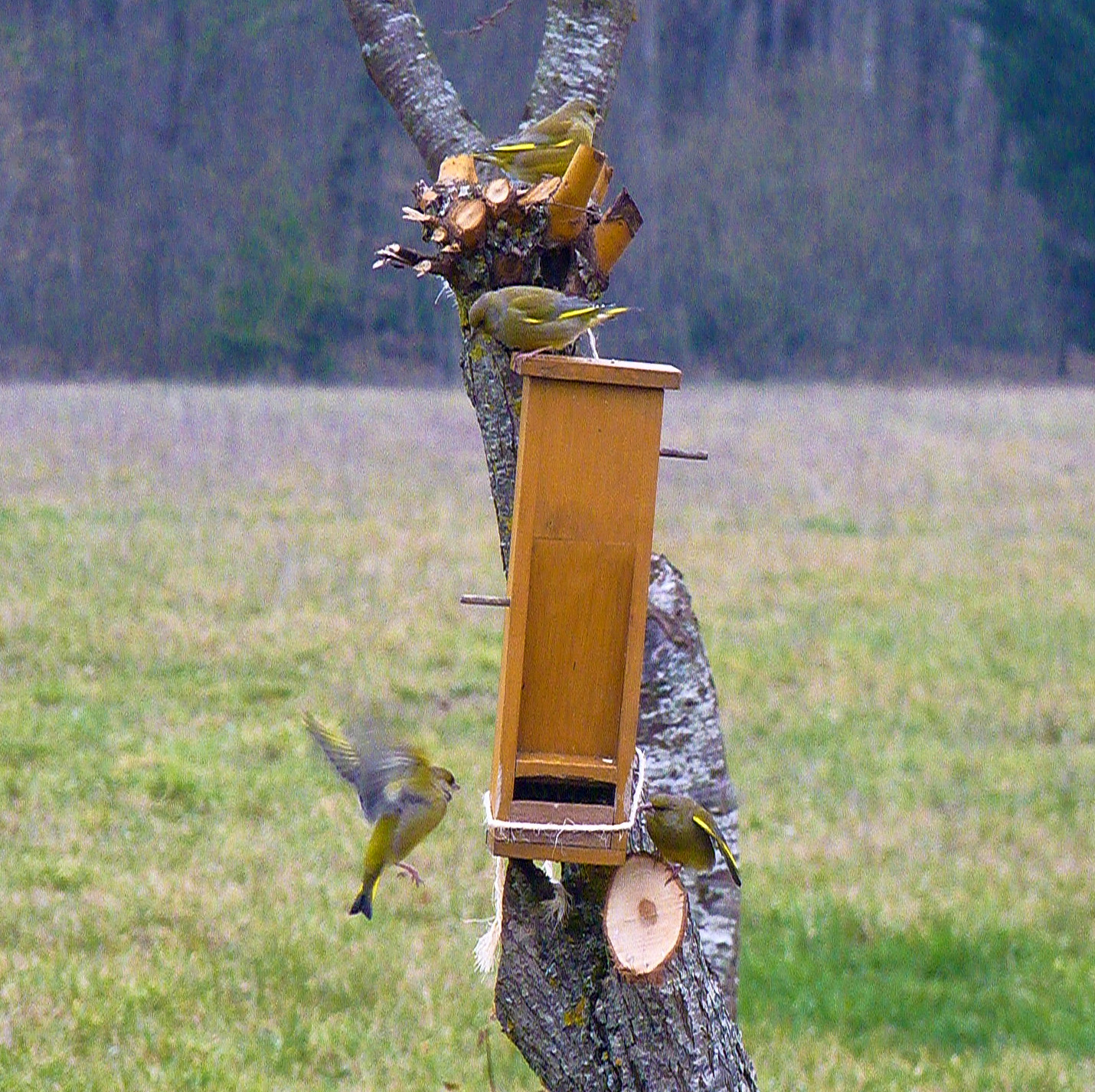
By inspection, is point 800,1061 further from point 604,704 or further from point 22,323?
point 22,323

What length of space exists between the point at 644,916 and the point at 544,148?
1.63 meters

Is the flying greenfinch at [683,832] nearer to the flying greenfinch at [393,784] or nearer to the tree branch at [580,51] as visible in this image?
the flying greenfinch at [393,784]

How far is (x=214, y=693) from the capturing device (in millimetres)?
7836

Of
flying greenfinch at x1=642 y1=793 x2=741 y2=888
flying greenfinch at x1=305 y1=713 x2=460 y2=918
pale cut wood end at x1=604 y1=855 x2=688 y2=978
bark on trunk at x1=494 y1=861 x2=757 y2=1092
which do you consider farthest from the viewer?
flying greenfinch at x1=305 y1=713 x2=460 y2=918

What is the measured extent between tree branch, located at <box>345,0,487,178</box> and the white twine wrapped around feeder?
1701 mm

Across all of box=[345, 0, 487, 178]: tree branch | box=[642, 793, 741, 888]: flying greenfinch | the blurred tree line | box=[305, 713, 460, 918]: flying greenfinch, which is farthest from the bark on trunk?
the blurred tree line

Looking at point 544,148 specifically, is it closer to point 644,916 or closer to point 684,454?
point 684,454

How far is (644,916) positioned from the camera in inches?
106

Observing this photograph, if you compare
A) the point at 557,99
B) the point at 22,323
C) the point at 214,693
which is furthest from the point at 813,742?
the point at 22,323

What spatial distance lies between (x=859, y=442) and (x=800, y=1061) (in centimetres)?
1514

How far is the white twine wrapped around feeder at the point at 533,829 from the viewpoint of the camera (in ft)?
8.67

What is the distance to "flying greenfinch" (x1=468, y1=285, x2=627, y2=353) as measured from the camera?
2721 millimetres

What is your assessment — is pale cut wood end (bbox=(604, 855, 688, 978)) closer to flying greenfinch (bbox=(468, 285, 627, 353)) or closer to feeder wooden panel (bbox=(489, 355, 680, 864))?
feeder wooden panel (bbox=(489, 355, 680, 864))

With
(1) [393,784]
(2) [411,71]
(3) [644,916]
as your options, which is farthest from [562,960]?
(2) [411,71]
